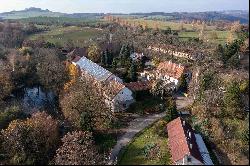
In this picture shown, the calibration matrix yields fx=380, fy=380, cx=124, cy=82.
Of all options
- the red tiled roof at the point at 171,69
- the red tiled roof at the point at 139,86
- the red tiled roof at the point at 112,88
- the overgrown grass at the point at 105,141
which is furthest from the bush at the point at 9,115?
the red tiled roof at the point at 171,69

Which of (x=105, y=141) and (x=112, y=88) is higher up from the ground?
(x=112, y=88)

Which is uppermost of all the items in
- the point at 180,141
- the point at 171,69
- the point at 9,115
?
the point at 171,69

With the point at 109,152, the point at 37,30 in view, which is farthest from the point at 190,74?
the point at 37,30

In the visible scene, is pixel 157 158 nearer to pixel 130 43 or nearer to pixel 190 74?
pixel 190 74

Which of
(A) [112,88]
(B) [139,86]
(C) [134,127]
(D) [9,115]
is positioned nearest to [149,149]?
(C) [134,127]

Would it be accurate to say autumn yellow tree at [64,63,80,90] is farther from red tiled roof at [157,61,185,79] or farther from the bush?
red tiled roof at [157,61,185,79]

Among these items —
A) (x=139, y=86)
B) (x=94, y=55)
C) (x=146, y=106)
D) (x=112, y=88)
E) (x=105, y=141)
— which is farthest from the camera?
(x=94, y=55)

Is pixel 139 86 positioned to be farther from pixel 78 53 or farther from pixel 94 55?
pixel 78 53
